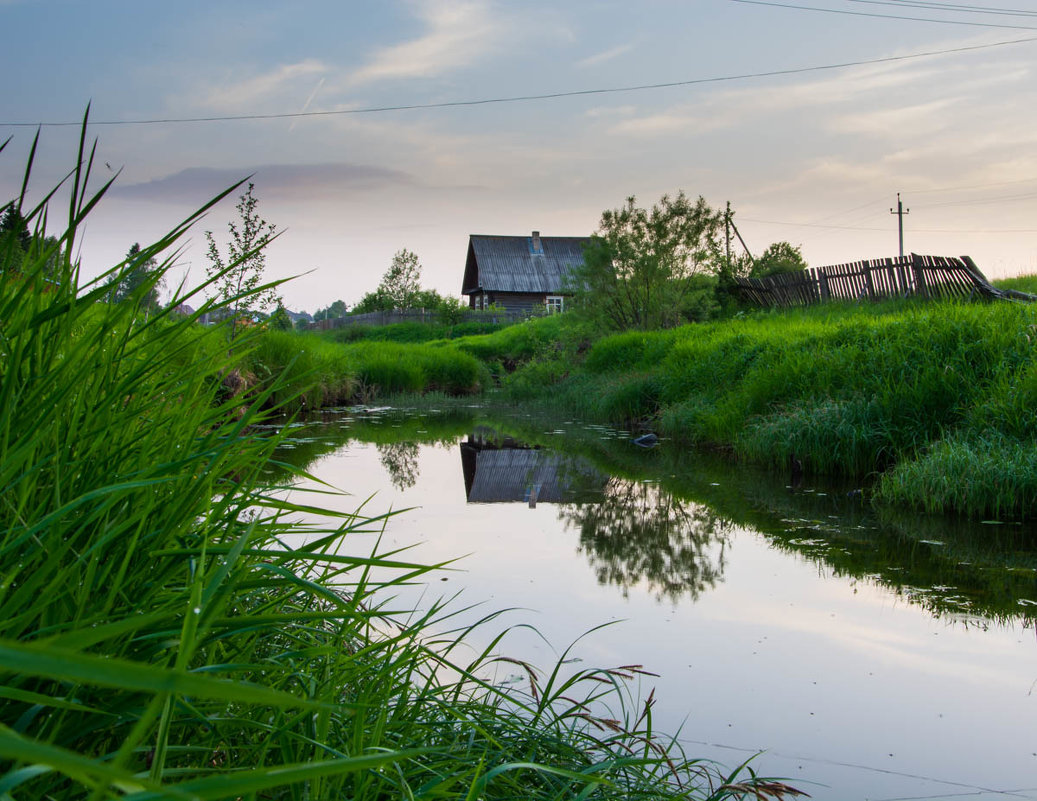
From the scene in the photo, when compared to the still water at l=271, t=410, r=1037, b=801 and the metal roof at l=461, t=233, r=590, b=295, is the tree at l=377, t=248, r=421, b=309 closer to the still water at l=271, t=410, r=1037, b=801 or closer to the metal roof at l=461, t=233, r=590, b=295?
the metal roof at l=461, t=233, r=590, b=295

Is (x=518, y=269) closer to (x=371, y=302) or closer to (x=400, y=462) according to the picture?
(x=371, y=302)

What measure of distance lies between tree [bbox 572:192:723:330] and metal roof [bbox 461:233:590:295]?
23.9 meters

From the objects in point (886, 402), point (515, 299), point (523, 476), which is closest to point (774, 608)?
point (886, 402)

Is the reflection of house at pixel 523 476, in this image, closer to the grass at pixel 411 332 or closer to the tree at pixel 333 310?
the grass at pixel 411 332

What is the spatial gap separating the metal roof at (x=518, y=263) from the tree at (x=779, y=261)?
42.9 feet

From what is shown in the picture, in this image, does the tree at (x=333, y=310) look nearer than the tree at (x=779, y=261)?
No

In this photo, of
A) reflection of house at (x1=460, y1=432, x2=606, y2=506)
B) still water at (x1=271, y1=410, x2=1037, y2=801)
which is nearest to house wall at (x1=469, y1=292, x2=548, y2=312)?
reflection of house at (x1=460, y1=432, x2=606, y2=506)

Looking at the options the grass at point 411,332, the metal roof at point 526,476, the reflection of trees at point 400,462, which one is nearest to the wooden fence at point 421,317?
the grass at point 411,332

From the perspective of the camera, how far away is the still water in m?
2.43

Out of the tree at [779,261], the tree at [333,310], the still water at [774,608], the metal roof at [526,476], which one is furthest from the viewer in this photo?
the tree at [333,310]

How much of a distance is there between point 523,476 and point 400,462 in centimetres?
132

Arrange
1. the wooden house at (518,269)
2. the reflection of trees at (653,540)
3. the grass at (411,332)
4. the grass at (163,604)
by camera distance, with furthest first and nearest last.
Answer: the wooden house at (518,269) < the grass at (411,332) < the reflection of trees at (653,540) < the grass at (163,604)

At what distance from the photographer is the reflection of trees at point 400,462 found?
23.1 ft

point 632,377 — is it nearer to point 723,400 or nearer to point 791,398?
point 723,400
